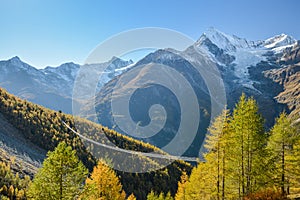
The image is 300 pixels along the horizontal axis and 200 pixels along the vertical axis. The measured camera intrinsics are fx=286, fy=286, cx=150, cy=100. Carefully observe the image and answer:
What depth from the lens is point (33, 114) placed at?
257ft

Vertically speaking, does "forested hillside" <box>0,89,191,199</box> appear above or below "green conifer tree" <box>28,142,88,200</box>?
above

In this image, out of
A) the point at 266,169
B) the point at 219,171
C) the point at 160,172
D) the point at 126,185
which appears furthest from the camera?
the point at 160,172

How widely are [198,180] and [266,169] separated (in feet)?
32.9

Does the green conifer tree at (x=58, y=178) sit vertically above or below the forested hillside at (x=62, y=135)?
below

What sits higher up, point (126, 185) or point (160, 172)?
point (160, 172)

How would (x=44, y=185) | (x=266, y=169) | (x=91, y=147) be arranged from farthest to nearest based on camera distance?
1. (x=91, y=147)
2. (x=266, y=169)
3. (x=44, y=185)

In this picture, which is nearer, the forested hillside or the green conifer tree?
the green conifer tree

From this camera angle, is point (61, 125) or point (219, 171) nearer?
point (219, 171)

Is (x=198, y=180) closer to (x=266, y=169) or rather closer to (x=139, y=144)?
(x=266, y=169)

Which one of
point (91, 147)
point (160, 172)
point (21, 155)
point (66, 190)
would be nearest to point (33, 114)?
point (91, 147)

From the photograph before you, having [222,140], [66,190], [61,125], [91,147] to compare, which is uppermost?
[61,125]

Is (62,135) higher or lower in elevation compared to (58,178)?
higher

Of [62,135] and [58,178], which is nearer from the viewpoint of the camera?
[58,178]

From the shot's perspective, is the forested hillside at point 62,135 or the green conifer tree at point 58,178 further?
the forested hillside at point 62,135
